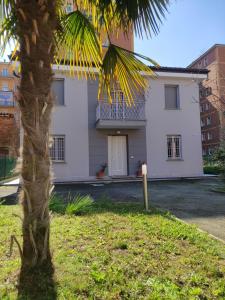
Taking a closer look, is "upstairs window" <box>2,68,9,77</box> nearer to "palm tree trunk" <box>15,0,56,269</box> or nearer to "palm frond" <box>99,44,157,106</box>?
"palm frond" <box>99,44,157,106</box>

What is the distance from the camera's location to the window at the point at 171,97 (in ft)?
65.0

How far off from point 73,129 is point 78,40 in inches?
522

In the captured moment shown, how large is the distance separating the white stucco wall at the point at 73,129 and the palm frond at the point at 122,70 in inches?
518

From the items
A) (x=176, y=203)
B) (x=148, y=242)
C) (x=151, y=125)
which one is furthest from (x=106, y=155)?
(x=148, y=242)

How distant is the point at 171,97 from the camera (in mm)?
19938

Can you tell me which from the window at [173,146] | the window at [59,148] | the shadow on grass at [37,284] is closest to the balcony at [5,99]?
the window at [59,148]

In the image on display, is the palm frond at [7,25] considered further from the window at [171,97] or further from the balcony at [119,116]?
the window at [171,97]

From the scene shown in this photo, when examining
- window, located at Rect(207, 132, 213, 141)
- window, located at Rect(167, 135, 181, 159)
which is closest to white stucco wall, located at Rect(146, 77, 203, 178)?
window, located at Rect(167, 135, 181, 159)

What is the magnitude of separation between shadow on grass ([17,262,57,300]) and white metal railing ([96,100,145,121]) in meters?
14.4

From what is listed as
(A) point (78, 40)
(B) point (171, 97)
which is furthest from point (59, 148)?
(A) point (78, 40)

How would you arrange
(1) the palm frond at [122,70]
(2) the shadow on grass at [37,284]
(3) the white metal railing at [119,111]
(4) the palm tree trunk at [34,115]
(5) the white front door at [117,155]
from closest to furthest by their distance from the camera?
(2) the shadow on grass at [37,284]
(4) the palm tree trunk at [34,115]
(1) the palm frond at [122,70]
(3) the white metal railing at [119,111]
(5) the white front door at [117,155]

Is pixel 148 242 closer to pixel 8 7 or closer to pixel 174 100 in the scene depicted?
pixel 8 7

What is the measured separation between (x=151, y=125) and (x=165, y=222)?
44.4ft

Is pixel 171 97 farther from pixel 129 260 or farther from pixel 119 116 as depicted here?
pixel 129 260
